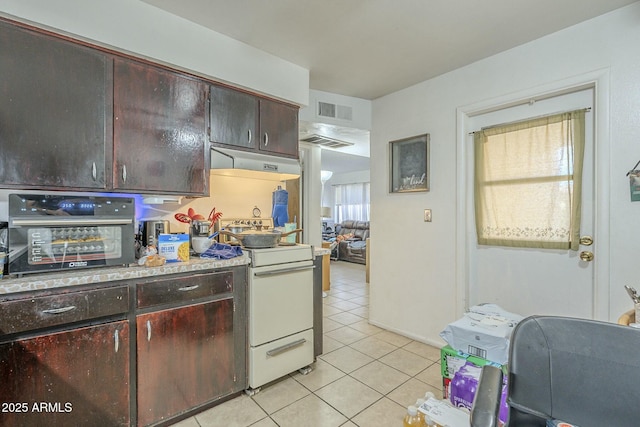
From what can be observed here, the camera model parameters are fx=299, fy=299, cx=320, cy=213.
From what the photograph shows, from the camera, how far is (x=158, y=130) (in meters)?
1.92

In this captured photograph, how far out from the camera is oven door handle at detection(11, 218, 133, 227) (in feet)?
4.70

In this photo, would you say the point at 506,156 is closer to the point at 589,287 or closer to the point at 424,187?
the point at 424,187

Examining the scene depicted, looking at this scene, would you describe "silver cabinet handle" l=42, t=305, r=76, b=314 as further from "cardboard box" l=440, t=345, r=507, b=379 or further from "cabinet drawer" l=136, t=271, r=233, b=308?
"cardboard box" l=440, t=345, r=507, b=379

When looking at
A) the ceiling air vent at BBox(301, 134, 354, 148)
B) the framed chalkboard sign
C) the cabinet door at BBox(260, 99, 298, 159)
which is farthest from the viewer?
the ceiling air vent at BBox(301, 134, 354, 148)

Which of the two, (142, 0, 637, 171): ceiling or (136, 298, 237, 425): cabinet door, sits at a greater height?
(142, 0, 637, 171): ceiling

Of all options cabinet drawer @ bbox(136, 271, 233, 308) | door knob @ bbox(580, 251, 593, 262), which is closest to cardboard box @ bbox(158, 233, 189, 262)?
cabinet drawer @ bbox(136, 271, 233, 308)

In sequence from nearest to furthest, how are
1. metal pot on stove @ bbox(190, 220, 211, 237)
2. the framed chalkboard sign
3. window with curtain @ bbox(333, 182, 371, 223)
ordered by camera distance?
metal pot on stove @ bbox(190, 220, 211, 237) < the framed chalkboard sign < window with curtain @ bbox(333, 182, 371, 223)

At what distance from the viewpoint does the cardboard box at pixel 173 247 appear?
72.4 inches

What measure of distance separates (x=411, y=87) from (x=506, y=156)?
1.15 meters

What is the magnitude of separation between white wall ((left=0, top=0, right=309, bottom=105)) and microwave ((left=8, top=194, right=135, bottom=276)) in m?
0.91

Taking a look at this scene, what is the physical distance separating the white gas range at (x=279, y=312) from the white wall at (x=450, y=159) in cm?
115

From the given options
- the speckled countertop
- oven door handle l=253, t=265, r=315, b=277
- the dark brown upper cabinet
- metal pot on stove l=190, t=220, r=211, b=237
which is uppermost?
the dark brown upper cabinet

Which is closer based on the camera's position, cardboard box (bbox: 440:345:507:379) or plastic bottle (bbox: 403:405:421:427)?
plastic bottle (bbox: 403:405:421:427)

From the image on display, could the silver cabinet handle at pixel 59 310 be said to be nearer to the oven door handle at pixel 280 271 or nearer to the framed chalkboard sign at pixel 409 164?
the oven door handle at pixel 280 271
